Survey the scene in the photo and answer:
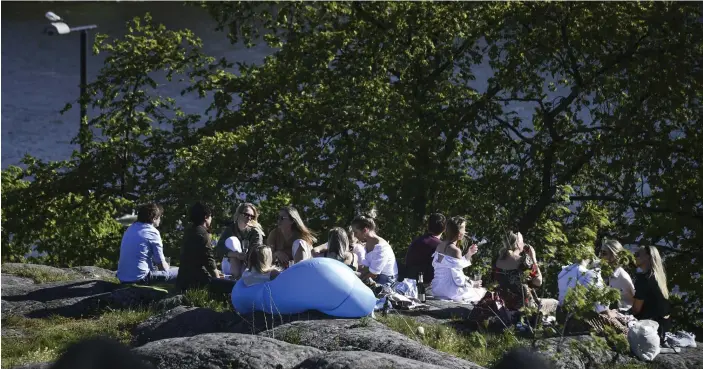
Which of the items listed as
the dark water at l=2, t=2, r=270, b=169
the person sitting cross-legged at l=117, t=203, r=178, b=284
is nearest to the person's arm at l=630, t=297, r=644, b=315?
the person sitting cross-legged at l=117, t=203, r=178, b=284

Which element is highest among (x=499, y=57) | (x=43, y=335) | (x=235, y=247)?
(x=499, y=57)

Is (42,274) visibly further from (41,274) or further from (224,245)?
(224,245)

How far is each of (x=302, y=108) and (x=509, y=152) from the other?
137 inches

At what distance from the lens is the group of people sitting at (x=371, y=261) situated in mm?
10367

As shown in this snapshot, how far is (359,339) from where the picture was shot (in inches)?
338

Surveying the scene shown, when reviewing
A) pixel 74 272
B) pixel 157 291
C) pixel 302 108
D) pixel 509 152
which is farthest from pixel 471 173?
pixel 157 291

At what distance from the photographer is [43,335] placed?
32.2 ft

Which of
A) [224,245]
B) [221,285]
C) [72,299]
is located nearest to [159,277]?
[224,245]

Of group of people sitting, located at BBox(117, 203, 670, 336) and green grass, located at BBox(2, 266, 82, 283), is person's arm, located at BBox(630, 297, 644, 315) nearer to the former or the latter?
group of people sitting, located at BBox(117, 203, 670, 336)

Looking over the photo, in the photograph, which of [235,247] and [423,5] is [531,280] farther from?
[423,5]

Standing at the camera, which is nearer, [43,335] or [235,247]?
[43,335]

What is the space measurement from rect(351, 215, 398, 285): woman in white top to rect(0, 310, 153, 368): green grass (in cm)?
239

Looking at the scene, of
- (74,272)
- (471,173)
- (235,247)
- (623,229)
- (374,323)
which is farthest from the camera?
(471,173)

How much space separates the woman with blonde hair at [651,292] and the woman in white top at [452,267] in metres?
1.81
